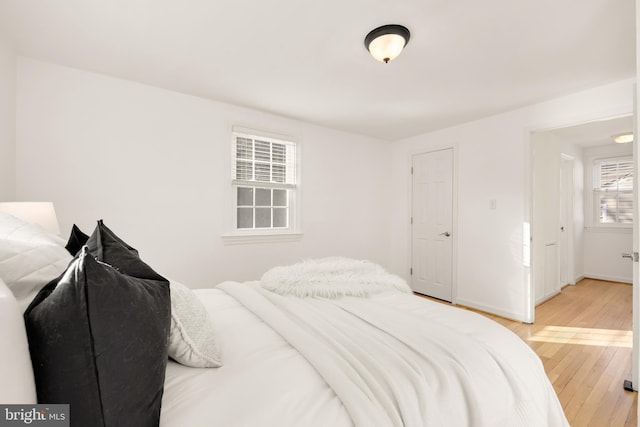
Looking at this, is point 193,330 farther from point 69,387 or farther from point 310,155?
point 310,155

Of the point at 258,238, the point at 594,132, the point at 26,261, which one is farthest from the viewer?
the point at 594,132

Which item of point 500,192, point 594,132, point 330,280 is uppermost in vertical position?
point 594,132

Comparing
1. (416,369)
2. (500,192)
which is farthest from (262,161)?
(416,369)

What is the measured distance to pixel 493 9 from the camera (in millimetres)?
1768

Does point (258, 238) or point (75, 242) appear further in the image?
point (258, 238)

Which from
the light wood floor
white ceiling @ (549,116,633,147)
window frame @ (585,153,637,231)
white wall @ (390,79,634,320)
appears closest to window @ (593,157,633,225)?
window frame @ (585,153,637,231)

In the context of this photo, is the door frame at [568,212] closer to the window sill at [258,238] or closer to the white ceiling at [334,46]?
the white ceiling at [334,46]

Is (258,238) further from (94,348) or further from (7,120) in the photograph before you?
(94,348)

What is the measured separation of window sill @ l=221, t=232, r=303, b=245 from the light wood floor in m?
2.65

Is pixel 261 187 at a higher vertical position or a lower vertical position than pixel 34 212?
higher

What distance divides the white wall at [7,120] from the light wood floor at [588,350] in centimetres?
410

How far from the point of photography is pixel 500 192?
354 cm

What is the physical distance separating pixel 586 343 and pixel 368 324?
9.04 ft

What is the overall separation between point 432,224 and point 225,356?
385 centimetres
